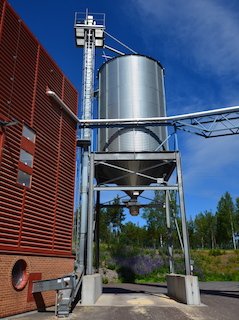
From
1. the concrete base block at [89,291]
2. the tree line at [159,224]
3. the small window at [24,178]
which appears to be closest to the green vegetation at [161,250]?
the tree line at [159,224]

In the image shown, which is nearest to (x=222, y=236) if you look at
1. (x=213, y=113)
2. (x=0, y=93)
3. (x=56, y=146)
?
(x=213, y=113)

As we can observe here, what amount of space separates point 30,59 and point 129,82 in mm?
6848

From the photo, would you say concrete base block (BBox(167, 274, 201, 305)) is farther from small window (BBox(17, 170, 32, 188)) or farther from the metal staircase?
small window (BBox(17, 170, 32, 188))

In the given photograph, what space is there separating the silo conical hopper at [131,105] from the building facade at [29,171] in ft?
10.9

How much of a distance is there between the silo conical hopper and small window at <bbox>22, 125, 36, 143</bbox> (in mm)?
5580

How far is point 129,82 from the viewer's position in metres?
17.3

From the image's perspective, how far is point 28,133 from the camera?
11766 mm

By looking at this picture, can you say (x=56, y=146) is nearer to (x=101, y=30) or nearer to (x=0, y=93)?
(x=0, y=93)

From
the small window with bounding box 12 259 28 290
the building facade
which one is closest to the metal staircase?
the building facade

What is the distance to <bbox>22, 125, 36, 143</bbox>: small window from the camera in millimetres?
11500

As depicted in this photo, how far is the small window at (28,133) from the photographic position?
453 inches

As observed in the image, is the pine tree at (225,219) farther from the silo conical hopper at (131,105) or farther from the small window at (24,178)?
the small window at (24,178)

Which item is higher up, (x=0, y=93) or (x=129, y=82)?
(x=129, y=82)

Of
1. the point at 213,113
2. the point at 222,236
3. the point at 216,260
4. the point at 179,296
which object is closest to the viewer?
the point at 179,296
